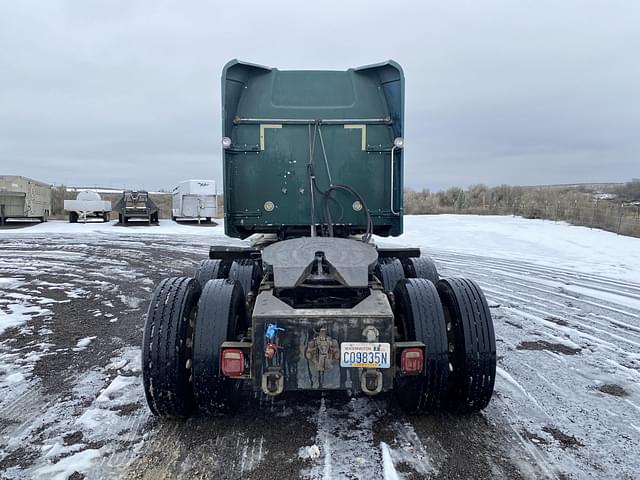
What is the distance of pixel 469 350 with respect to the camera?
12.0ft

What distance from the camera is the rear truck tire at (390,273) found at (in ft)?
17.9

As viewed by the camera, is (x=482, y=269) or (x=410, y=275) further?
(x=482, y=269)

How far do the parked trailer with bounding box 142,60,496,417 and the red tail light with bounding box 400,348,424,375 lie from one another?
1 centimetres

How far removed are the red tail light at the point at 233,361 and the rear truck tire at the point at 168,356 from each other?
416 millimetres

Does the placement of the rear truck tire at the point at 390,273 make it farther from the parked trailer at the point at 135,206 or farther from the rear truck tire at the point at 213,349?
the parked trailer at the point at 135,206

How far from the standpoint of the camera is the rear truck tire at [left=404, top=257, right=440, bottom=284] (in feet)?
18.9

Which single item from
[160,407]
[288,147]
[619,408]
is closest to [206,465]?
[160,407]

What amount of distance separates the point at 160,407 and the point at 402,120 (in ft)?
12.8

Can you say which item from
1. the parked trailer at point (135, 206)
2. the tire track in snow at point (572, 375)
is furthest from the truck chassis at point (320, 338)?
the parked trailer at point (135, 206)

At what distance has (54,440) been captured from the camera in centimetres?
351

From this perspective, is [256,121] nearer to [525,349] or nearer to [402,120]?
[402,120]

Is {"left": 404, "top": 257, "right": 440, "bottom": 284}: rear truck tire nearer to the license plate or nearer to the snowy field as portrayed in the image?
the snowy field

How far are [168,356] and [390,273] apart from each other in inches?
110

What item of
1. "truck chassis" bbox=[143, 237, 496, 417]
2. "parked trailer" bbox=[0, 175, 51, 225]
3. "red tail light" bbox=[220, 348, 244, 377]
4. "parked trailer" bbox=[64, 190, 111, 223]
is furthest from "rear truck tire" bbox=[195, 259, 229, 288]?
"parked trailer" bbox=[64, 190, 111, 223]
